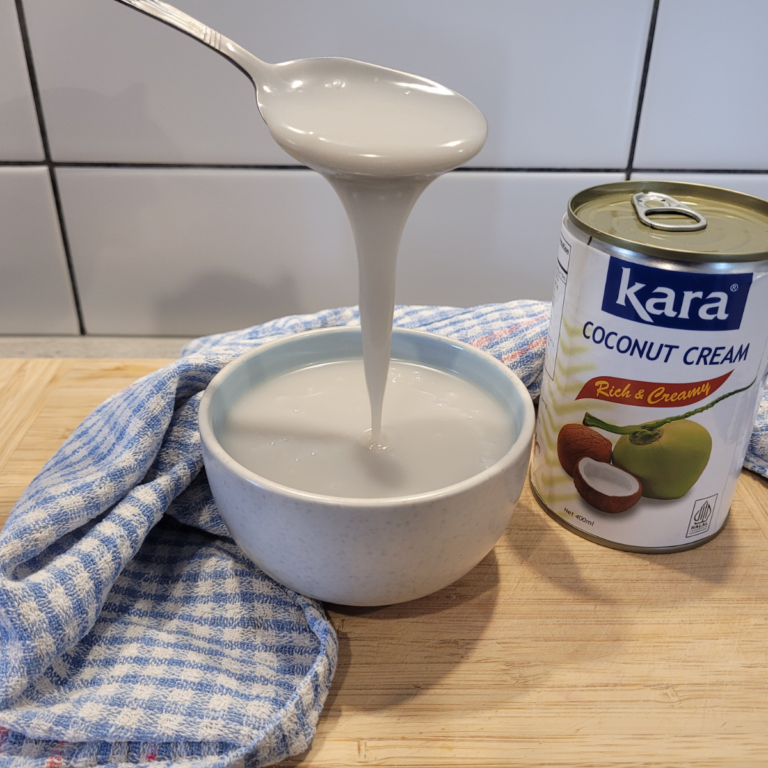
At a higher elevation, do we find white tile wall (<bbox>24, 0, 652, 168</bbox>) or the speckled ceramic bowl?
white tile wall (<bbox>24, 0, 652, 168</bbox>)

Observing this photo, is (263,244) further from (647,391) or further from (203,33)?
(647,391)

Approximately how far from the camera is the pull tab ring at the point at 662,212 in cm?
50

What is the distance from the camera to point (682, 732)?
43 cm

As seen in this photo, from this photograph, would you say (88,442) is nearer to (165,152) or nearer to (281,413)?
(281,413)

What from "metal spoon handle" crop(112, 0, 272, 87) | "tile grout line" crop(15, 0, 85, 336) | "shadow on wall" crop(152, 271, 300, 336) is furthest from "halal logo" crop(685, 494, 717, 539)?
"tile grout line" crop(15, 0, 85, 336)

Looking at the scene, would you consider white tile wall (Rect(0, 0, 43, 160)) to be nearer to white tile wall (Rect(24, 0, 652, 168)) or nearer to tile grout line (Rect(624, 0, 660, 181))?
white tile wall (Rect(24, 0, 652, 168))

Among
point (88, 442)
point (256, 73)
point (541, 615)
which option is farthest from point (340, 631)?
point (256, 73)

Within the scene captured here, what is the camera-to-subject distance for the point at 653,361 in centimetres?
49

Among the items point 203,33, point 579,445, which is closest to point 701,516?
point 579,445

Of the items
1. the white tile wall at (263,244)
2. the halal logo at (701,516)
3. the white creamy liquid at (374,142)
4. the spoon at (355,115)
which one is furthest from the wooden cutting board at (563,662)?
the white tile wall at (263,244)

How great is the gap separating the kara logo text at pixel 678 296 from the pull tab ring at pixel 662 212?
0.17ft

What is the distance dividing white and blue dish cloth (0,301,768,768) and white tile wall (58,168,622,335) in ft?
1.17

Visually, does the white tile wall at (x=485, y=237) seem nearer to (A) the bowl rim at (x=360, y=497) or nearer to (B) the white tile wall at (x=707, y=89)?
(B) the white tile wall at (x=707, y=89)

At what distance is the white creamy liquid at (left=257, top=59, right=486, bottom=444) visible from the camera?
45 cm
